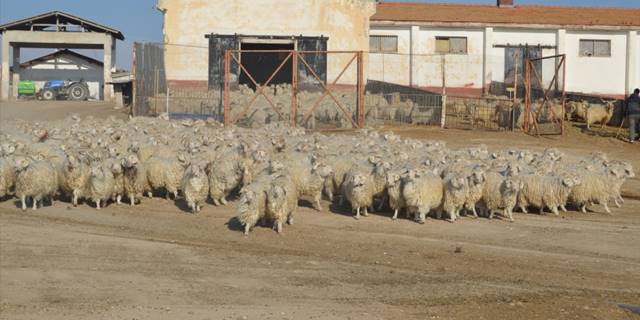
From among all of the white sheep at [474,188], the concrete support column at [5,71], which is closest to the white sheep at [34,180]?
the white sheep at [474,188]

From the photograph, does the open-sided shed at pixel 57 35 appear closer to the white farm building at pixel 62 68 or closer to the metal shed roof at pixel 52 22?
the metal shed roof at pixel 52 22

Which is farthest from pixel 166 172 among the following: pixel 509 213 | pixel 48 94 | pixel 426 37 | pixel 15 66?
pixel 48 94

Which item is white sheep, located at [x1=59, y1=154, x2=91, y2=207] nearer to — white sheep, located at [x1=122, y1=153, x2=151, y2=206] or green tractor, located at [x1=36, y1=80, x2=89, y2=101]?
white sheep, located at [x1=122, y1=153, x2=151, y2=206]

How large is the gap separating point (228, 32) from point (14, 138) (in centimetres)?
1792

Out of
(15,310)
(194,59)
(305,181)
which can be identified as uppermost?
(194,59)

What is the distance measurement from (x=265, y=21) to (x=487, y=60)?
973 cm

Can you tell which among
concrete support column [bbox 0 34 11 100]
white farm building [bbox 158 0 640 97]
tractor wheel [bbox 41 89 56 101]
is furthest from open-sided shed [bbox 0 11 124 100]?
white farm building [bbox 158 0 640 97]

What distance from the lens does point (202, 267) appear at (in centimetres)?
1084

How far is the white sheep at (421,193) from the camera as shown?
14.2 metres

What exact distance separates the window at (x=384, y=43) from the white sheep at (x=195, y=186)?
80.8 feet

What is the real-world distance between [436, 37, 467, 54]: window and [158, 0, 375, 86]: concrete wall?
4398 millimetres

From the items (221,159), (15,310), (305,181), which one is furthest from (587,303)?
(221,159)

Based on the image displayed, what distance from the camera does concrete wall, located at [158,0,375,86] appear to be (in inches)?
1419

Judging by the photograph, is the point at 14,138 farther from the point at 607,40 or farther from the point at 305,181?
the point at 607,40
